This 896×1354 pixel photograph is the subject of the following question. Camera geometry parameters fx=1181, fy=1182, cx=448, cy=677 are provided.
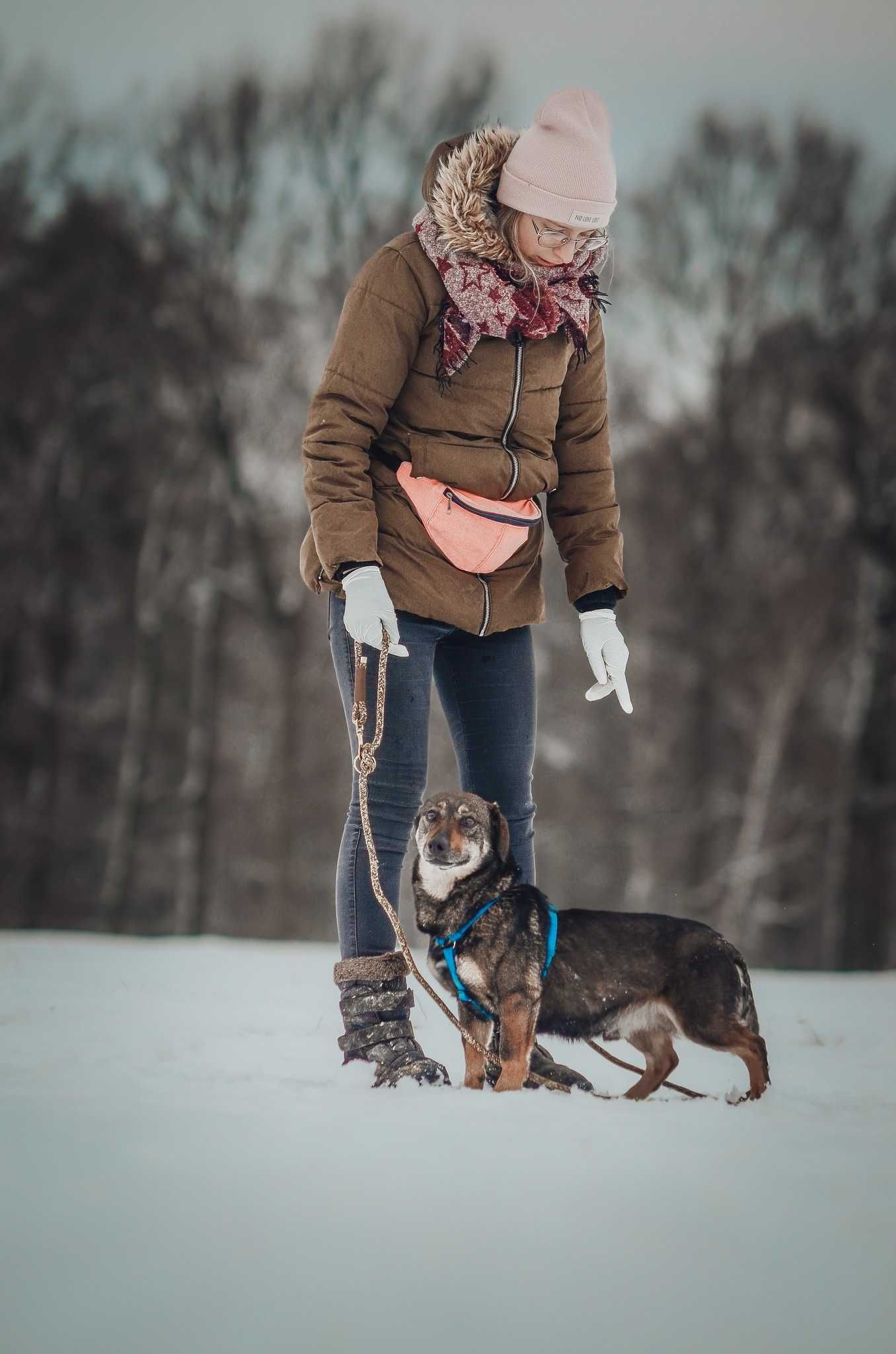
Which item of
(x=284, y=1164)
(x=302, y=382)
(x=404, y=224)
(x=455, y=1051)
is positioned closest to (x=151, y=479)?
(x=302, y=382)

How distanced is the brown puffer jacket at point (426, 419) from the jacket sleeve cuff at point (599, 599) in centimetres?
18

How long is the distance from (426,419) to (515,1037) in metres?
1.46

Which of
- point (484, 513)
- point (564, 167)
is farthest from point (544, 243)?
point (484, 513)

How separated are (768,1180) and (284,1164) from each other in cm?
82

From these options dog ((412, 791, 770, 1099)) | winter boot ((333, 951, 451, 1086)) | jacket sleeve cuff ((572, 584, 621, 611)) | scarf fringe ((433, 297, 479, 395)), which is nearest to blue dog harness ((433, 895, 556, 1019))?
dog ((412, 791, 770, 1099))

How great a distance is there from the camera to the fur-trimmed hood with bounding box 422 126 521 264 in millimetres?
2689

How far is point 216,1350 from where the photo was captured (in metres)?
1.50

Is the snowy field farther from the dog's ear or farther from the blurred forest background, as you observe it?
the blurred forest background

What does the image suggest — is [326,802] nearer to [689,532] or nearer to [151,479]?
[151,479]

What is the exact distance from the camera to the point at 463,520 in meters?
2.80

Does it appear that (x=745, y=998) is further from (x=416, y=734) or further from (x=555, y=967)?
(x=416, y=734)

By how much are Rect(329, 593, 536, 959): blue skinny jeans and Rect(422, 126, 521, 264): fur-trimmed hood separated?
0.86 metres

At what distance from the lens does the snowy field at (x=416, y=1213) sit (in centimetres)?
156

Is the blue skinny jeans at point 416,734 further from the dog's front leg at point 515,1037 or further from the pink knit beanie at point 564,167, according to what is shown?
the pink knit beanie at point 564,167
